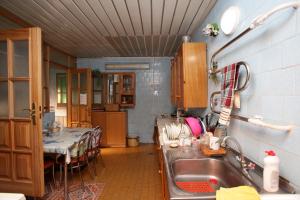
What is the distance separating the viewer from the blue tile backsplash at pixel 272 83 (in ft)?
3.35

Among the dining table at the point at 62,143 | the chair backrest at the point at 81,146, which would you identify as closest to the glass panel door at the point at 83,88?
the dining table at the point at 62,143

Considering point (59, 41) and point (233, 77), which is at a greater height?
point (59, 41)

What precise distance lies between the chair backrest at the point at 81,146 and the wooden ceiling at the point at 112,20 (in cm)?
166

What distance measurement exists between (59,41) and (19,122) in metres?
2.11

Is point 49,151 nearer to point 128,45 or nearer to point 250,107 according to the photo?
point 250,107

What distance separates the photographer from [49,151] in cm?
258

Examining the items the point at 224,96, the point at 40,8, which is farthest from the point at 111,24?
the point at 224,96

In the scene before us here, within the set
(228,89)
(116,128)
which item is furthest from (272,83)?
(116,128)

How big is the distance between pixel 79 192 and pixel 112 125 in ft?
8.27

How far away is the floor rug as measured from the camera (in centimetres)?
262

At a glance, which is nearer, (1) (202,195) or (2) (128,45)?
(1) (202,195)

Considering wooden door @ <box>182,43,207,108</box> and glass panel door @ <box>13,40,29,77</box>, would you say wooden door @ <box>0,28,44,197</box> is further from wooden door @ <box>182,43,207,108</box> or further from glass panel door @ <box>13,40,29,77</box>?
wooden door @ <box>182,43,207,108</box>

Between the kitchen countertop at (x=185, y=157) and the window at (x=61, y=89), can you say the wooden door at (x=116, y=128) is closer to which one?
the window at (x=61, y=89)

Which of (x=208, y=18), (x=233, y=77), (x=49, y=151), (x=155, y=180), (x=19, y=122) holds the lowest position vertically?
(x=155, y=180)
